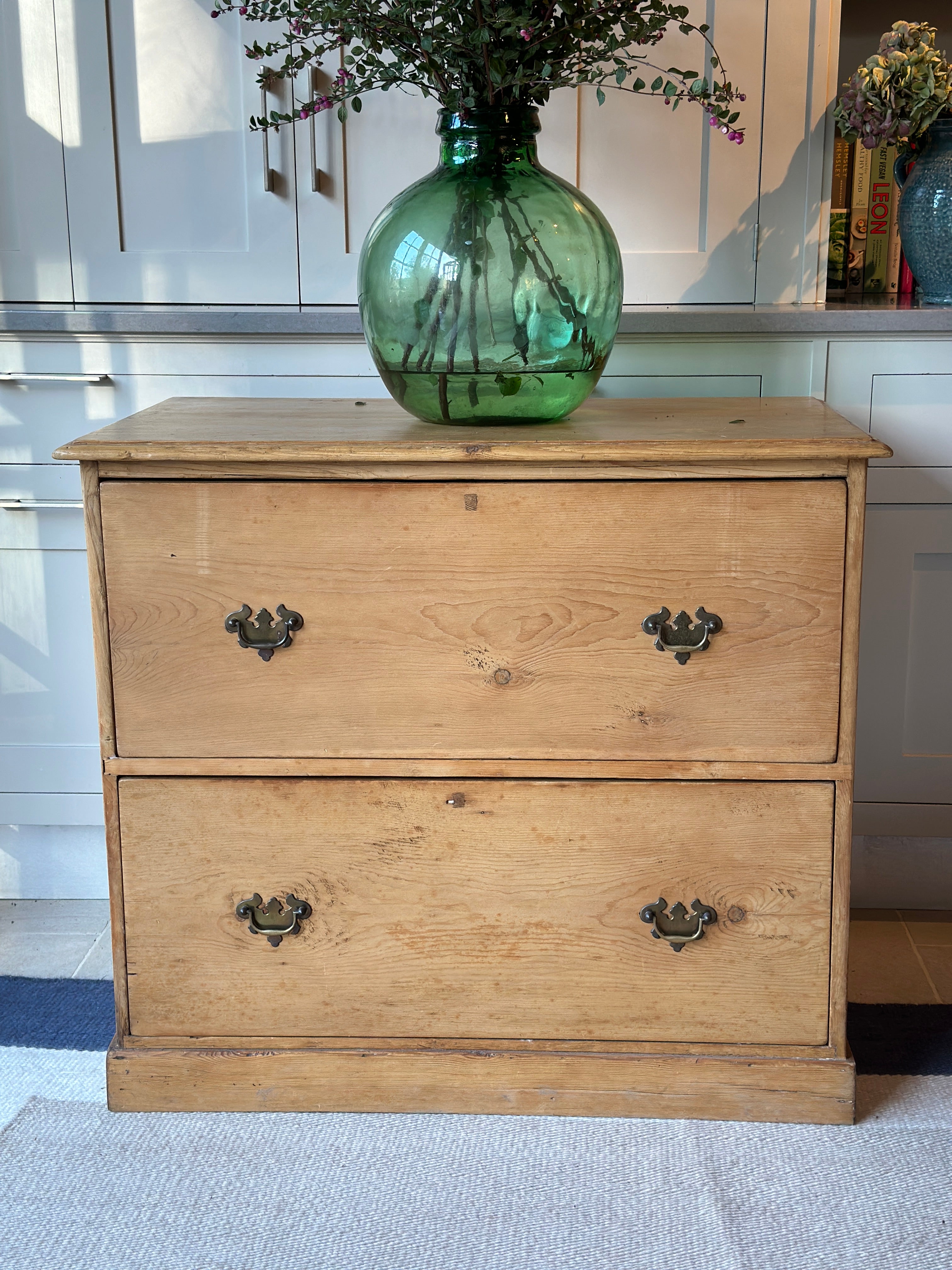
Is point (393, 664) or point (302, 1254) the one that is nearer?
point (302, 1254)

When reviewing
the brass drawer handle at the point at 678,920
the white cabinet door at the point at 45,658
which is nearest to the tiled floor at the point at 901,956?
the brass drawer handle at the point at 678,920

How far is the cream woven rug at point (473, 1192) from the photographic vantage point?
1141mm

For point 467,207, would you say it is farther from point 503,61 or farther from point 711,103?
point 711,103

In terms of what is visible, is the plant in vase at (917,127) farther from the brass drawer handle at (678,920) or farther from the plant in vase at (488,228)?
the brass drawer handle at (678,920)

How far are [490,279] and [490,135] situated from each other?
0.54 feet

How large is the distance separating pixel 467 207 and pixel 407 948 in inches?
32.3

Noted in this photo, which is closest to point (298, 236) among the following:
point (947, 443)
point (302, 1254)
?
point (947, 443)

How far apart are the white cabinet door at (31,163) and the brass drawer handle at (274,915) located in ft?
3.30

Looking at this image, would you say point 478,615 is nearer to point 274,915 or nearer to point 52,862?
point 274,915

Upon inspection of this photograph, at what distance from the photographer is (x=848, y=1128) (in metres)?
1.32

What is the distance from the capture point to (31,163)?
1.71m

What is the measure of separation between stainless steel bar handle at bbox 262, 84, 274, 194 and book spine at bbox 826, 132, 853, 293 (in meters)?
0.87

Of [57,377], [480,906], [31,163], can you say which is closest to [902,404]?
[480,906]

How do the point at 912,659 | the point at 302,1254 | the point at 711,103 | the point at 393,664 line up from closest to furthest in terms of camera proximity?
1. the point at 302,1254
2. the point at 393,664
3. the point at 711,103
4. the point at 912,659
